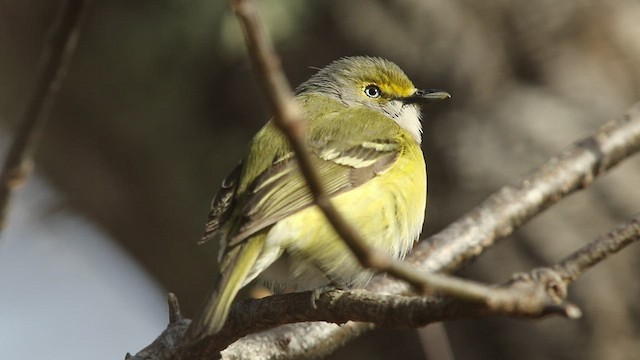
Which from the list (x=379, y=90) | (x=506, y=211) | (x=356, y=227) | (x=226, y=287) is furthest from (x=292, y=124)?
(x=379, y=90)

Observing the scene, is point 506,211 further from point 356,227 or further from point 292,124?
point 292,124

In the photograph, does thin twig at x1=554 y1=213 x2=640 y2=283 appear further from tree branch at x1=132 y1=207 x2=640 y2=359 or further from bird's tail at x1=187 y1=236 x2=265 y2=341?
bird's tail at x1=187 y1=236 x2=265 y2=341

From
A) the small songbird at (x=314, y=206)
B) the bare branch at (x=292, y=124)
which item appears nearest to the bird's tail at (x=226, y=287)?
the small songbird at (x=314, y=206)

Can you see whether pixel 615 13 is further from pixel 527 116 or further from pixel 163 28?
pixel 163 28

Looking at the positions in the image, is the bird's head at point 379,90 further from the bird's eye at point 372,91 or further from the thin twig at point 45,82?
the thin twig at point 45,82

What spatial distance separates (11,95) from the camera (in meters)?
5.90

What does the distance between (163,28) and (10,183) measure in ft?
12.6

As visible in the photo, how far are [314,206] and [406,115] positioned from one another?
1346 millimetres

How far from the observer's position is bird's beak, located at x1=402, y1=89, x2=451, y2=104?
14.6 feet

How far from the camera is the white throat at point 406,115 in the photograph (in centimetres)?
446

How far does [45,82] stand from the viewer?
1555 millimetres

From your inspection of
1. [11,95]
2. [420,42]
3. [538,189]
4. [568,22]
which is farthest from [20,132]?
[11,95]

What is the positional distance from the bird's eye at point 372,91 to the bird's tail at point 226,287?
1.58 meters


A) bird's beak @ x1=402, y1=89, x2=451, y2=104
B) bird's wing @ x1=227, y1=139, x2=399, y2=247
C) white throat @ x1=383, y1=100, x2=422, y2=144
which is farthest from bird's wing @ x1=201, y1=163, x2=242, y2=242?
bird's beak @ x1=402, y1=89, x2=451, y2=104
